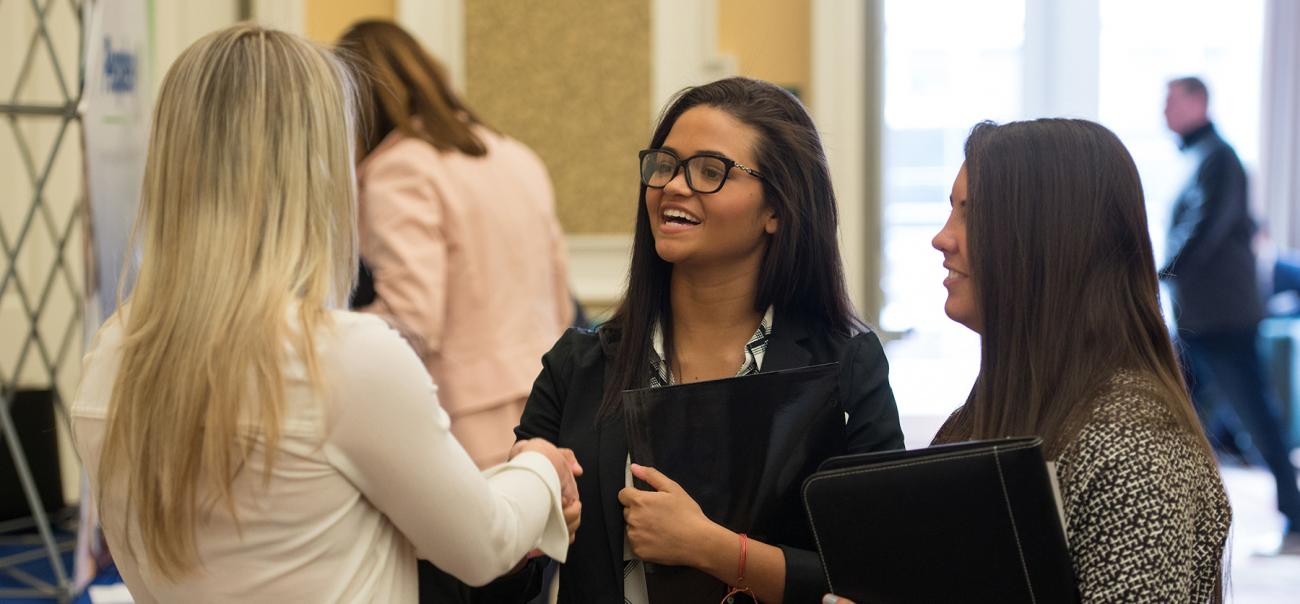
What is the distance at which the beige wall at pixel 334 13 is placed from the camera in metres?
5.29

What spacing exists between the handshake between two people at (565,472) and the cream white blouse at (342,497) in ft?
0.43

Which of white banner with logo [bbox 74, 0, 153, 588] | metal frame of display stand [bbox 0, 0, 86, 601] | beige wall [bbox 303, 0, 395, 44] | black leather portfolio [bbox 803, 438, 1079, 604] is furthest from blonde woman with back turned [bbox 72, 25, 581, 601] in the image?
beige wall [bbox 303, 0, 395, 44]

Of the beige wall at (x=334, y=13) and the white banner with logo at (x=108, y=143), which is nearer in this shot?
the white banner with logo at (x=108, y=143)

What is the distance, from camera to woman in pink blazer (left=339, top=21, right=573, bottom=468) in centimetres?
282

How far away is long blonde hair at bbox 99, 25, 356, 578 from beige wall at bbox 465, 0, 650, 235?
3.81 m

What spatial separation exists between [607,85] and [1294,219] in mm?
4974

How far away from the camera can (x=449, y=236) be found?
9.50 ft

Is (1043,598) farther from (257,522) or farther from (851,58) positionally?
(851,58)

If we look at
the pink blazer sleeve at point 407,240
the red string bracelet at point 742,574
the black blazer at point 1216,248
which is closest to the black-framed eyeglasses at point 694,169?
the red string bracelet at point 742,574

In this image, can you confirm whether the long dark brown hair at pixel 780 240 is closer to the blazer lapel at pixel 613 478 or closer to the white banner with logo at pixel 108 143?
the blazer lapel at pixel 613 478

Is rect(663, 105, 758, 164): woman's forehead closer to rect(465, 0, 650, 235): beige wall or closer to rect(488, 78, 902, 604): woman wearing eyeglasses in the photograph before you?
rect(488, 78, 902, 604): woman wearing eyeglasses

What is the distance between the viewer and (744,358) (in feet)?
5.88

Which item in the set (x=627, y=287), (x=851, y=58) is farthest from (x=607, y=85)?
(x=627, y=287)

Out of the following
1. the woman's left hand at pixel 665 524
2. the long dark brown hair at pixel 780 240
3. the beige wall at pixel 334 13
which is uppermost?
the beige wall at pixel 334 13
